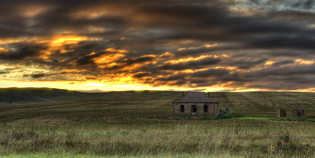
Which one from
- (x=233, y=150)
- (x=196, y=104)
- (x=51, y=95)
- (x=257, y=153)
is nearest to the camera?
(x=257, y=153)

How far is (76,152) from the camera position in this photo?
1096 cm

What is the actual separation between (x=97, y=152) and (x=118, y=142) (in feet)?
3.76

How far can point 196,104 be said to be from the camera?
52.1 m

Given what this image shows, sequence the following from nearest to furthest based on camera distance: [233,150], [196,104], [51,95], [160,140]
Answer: [233,150], [160,140], [196,104], [51,95]

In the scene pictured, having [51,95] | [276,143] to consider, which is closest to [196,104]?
[276,143]

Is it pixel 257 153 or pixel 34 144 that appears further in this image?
pixel 34 144

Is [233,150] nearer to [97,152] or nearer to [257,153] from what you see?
[257,153]

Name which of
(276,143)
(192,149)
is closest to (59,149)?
(192,149)

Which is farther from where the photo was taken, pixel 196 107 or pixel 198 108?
pixel 196 107

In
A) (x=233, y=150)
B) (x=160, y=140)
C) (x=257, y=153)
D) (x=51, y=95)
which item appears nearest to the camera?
(x=257, y=153)

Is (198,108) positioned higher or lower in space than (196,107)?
lower

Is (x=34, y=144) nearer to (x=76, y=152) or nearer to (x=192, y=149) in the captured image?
(x=76, y=152)

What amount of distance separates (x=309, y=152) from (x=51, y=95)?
199771mm

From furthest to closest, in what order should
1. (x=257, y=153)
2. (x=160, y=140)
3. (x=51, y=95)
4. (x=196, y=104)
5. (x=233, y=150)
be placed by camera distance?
(x=51, y=95)
(x=196, y=104)
(x=160, y=140)
(x=233, y=150)
(x=257, y=153)
